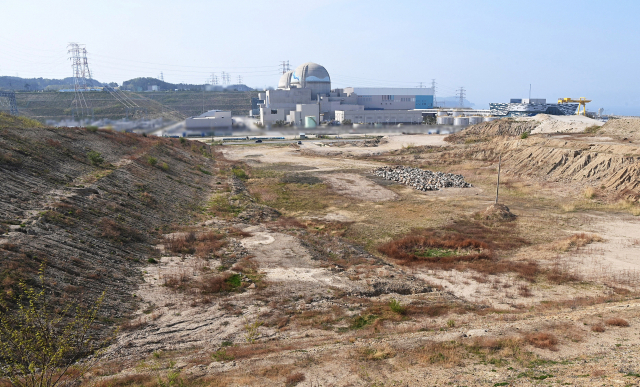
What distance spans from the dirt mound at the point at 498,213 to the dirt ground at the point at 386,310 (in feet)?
2.78

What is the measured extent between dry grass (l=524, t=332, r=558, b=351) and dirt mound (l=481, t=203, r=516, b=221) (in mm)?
18712

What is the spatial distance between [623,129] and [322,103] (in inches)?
3133

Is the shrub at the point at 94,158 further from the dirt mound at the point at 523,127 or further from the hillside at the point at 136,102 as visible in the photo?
the dirt mound at the point at 523,127

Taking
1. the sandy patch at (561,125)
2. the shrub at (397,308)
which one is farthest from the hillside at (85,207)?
the sandy patch at (561,125)

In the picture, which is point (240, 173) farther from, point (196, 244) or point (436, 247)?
point (436, 247)

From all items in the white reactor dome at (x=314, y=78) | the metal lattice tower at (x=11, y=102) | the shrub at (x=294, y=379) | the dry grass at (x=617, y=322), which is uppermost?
the white reactor dome at (x=314, y=78)

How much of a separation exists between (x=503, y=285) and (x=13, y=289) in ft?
66.1

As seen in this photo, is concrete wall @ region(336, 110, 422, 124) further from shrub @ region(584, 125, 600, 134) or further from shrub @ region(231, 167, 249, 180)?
shrub @ region(231, 167, 249, 180)

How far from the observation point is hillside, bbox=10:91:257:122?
10094cm

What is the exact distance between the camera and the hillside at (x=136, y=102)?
331 feet

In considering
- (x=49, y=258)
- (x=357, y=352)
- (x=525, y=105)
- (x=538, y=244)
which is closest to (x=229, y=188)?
(x=49, y=258)

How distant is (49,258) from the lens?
1706cm

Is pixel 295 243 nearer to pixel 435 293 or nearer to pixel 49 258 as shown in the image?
pixel 435 293

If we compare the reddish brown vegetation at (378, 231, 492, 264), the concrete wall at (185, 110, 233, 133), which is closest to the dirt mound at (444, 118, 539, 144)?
the concrete wall at (185, 110, 233, 133)
